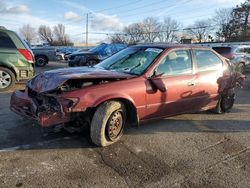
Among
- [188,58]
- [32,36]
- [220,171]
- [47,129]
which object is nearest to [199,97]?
[188,58]

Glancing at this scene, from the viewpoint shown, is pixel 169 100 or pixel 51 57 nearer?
pixel 169 100

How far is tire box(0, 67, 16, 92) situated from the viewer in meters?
8.80

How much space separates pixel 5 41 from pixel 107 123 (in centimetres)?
583

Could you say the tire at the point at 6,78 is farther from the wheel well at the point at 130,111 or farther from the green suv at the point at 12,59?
the wheel well at the point at 130,111

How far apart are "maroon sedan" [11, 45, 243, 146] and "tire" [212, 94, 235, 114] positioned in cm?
23

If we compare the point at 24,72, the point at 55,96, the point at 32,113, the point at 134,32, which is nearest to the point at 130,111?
the point at 55,96

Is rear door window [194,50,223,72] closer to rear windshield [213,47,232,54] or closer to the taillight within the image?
the taillight

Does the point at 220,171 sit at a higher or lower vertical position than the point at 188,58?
lower

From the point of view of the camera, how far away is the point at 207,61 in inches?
240

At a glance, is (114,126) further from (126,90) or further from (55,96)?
(55,96)

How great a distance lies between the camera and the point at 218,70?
6.23 m

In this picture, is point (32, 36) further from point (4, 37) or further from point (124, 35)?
point (4, 37)

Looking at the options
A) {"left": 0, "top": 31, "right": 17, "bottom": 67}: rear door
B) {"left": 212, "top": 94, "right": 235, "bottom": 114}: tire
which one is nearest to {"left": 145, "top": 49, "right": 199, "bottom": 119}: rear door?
{"left": 212, "top": 94, "right": 235, "bottom": 114}: tire

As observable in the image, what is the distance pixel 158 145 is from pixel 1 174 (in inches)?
90.7
